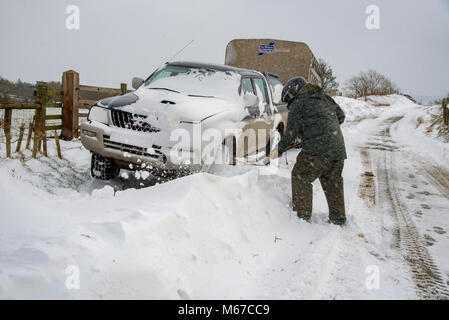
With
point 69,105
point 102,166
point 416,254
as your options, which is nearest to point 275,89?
point 102,166

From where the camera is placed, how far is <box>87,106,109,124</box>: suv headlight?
450 cm

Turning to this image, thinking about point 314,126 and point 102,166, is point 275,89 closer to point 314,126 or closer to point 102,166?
point 314,126

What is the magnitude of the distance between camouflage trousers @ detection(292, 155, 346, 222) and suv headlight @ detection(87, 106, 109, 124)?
2579 millimetres

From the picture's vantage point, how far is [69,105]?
27.6 feet

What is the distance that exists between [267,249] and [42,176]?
3.62 meters

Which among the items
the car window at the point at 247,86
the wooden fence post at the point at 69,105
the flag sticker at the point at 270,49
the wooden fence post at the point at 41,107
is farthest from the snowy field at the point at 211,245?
the flag sticker at the point at 270,49

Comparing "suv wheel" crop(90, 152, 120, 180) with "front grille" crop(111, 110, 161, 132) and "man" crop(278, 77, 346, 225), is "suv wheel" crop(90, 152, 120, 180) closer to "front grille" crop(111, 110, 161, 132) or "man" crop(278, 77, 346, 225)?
"front grille" crop(111, 110, 161, 132)

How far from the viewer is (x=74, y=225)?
8.69 feet

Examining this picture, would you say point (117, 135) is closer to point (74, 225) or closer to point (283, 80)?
point (74, 225)

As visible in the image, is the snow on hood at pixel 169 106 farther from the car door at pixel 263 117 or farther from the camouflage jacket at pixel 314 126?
the camouflage jacket at pixel 314 126

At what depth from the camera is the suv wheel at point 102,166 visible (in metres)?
4.76

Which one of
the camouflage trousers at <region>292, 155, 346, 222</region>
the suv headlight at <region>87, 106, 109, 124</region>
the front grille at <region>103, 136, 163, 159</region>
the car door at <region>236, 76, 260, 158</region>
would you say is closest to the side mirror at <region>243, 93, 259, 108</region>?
the car door at <region>236, 76, 260, 158</region>

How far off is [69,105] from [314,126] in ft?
22.2

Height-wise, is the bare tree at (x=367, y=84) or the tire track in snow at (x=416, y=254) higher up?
the bare tree at (x=367, y=84)
